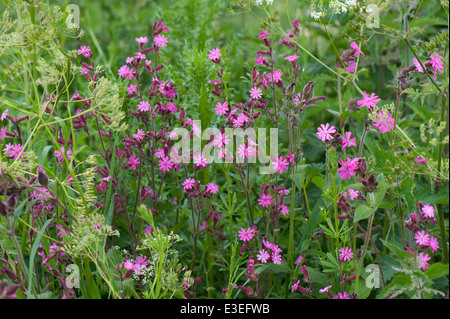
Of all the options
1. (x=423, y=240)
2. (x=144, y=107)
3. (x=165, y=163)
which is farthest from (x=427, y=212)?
(x=144, y=107)

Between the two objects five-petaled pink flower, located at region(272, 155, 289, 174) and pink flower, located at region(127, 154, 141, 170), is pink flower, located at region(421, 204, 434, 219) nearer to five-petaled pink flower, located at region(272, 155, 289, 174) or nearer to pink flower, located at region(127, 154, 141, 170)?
five-petaled pink flower, located at region(272, 155, 289, 174)

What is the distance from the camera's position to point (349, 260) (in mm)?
1422

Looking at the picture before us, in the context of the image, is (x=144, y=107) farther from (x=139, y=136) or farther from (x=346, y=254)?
(x=346, y=254)

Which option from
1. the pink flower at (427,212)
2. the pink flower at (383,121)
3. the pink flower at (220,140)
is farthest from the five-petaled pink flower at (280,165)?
the pink flower at (427,212)

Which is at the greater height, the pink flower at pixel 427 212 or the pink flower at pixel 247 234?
the pink flower at pixel 427 212

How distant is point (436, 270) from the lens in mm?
1172

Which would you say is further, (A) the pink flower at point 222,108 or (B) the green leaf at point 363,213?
(A) the pink flower at point 222,108

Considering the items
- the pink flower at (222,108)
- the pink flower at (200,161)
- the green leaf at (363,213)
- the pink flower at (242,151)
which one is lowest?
the green leaf at (363,213)

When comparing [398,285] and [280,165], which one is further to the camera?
[280,165]

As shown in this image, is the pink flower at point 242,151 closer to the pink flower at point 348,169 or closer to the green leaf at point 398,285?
the pink flower at point 348,169

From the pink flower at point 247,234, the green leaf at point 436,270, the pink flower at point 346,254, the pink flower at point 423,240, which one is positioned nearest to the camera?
the green leaf at point 436,270

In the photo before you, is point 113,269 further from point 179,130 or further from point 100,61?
point 100,61

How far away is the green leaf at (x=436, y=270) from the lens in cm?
116
